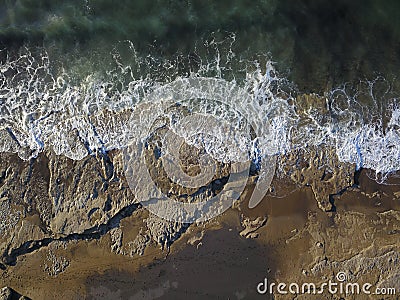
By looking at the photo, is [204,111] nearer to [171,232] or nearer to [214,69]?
[214,69]

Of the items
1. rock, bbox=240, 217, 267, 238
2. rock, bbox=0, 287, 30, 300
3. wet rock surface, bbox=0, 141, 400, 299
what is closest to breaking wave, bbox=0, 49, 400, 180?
wet rock surface, bbox=0, 141, 400, 299

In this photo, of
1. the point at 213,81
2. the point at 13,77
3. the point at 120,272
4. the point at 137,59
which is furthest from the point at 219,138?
the point at 13,77

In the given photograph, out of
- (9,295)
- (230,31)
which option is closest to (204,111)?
(230,31)

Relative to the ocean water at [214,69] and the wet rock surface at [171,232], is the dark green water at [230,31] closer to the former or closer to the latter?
the ocean water at [214,69]

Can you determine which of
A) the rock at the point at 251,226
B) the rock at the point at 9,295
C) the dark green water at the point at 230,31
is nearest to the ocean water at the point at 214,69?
the dark green water at the point at 230,31

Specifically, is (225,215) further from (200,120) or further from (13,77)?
(13,77)

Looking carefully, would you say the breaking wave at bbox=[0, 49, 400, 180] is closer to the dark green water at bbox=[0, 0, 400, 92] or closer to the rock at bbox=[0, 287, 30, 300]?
the dark green water at bbox=[0, 0, 400, 92]
